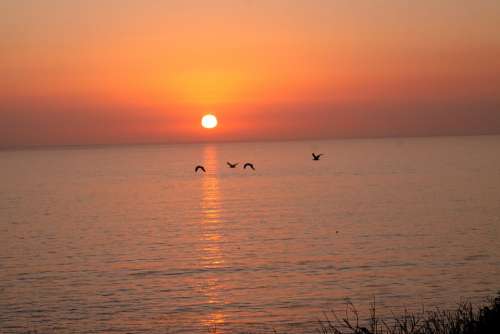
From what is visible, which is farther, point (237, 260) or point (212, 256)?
point (212, 256)

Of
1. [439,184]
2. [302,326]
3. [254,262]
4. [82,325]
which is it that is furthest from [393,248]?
[439,184]

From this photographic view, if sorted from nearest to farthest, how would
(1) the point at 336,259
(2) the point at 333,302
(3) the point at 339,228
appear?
(2) the point at 333,302 < (1) the point at 336,259 < (3) the point at 339,228

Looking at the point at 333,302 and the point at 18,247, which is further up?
the point at 18,247

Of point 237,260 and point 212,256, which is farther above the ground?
point 212,256

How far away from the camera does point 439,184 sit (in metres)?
94.8

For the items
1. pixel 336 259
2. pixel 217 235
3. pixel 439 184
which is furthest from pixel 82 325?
pixel 439 184

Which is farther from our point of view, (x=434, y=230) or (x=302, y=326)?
(x=434, y=230)

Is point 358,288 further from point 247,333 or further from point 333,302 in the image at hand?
point 247,333

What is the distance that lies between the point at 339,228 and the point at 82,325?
2821 cm

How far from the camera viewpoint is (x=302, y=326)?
85.8 feet

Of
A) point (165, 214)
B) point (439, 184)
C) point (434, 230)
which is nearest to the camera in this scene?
point (434, 230)

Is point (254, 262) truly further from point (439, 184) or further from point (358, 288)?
point (439, 184)

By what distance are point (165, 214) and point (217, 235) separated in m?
17.5

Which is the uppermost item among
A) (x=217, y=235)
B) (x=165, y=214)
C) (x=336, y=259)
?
(x=165, y=214)
